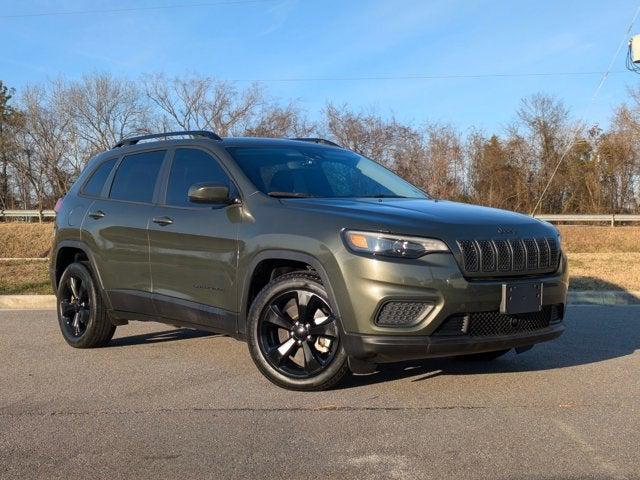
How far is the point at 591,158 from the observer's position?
1495 inches

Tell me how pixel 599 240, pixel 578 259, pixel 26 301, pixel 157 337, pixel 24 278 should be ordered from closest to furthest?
pixel 157 337, pixel 26 301, pixel 24 278, pixel 578 259, pixel 599 240

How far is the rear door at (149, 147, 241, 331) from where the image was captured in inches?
197

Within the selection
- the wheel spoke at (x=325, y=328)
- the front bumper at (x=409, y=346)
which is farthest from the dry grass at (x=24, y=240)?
the front bumper at (x=409, y=346)

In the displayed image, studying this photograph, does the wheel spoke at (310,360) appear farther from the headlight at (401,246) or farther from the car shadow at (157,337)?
the car shadow at (157,337)

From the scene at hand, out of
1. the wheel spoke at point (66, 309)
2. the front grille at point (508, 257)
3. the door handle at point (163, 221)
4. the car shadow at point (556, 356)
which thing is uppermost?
the door handle at point (163, 221)

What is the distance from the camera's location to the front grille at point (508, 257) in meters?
4.27

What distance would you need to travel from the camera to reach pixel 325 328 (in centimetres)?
454

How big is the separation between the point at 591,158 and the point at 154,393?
1477 inches

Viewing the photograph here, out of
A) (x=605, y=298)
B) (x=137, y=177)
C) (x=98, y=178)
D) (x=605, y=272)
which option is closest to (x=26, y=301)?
(x=98, y=178)

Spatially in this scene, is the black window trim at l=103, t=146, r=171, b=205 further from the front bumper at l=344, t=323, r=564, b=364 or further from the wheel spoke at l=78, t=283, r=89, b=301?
the front bumper at l=344, t=323, r=564, b=364

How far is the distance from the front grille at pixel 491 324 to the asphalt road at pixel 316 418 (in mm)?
497

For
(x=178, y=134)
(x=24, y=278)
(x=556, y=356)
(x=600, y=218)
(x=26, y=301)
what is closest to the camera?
(x=556, y=356)

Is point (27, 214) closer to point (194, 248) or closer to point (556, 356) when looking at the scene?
point (194, 248)

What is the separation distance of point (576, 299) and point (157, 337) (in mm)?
5864
